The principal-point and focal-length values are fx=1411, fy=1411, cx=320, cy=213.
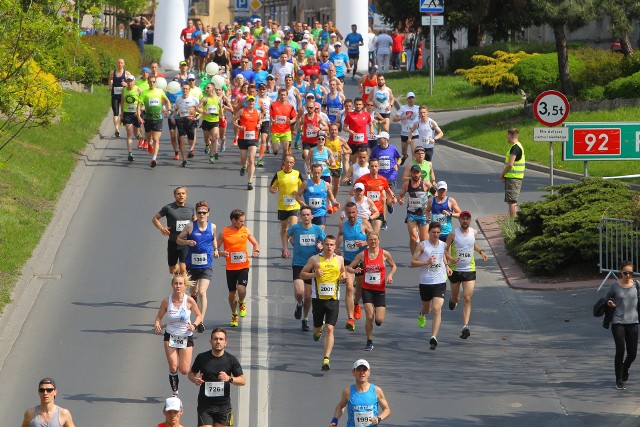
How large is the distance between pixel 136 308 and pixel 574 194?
7.53 m

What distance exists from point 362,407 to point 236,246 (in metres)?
5.82

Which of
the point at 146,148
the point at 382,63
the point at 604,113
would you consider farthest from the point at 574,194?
the point at 382,63

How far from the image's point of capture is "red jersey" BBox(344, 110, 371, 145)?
27734 mm

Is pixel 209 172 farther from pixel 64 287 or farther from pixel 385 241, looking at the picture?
pixel 64 287

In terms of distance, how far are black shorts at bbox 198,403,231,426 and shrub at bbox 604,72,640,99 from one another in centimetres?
2184

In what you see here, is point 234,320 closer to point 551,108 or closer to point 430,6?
point 551,108

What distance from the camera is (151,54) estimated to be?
52719mm

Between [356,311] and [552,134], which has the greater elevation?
[552,134]

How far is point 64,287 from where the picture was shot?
2083 centimetres

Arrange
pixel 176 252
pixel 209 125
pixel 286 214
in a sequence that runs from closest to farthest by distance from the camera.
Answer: pixel 176 252
pixel 286 214
pixel 209 125

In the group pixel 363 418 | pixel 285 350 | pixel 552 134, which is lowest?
pixel 285 350

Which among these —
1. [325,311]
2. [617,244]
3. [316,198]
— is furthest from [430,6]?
[325,311]

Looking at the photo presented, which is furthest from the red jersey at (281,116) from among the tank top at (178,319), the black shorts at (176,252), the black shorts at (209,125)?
the tank top at (178,319)

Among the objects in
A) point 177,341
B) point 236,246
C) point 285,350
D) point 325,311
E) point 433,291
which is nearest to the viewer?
point 177,341
